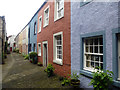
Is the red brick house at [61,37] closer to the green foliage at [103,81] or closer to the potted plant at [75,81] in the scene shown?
the potted plant at [75,81]

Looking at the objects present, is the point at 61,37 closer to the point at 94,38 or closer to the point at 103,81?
the point at 94,38

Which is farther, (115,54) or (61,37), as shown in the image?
(61,37)

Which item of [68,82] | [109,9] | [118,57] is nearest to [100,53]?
[118,57]

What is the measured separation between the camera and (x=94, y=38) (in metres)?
4.62

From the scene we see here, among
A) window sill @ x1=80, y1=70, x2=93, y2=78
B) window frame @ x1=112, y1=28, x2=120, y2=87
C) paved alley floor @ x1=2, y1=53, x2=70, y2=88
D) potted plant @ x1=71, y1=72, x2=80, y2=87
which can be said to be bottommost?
paved alley floor @ x1=2, y1=53, x2=70, y2=88

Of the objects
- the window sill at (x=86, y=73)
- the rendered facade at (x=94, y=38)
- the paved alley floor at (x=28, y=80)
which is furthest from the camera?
the paved alley floor at (x=28, y=80)

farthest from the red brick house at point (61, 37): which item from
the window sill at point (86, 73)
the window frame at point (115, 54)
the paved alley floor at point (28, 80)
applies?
the window frame at point (115, 54)

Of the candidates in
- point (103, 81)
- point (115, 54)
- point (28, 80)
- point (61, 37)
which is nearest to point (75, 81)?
point (103, 81)

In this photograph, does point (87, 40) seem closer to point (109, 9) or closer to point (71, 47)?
point (71, 47)

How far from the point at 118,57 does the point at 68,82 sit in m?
3.35

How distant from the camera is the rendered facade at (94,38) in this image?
356 cm

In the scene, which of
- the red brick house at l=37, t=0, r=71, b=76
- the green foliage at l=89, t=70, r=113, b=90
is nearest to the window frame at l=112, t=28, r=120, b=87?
the green foliage at l=89, t=70, r=113, b=90

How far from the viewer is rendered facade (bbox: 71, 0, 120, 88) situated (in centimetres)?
356

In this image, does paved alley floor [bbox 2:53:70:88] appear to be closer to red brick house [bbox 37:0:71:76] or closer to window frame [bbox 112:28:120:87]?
red brick house [bbox 37:0:71:76]
